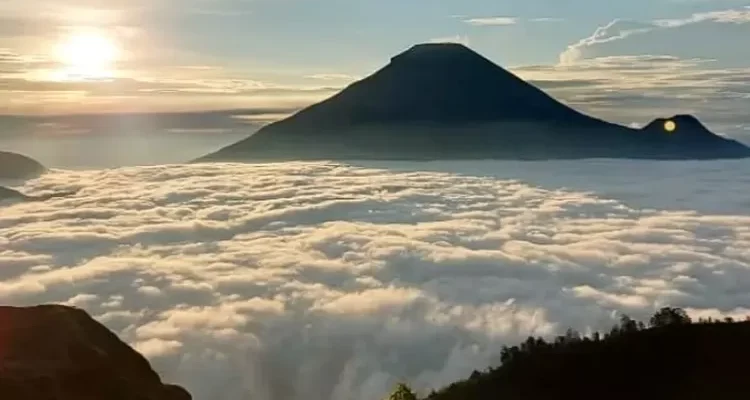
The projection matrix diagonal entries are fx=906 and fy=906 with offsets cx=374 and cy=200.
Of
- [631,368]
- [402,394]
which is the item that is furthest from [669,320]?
[402,394]

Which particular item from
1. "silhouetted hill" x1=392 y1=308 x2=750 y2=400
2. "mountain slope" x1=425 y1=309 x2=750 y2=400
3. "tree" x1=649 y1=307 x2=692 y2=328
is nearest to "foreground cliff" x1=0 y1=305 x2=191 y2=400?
"silhouetted hill" x1=392 y1=308 x2=750 y2=400

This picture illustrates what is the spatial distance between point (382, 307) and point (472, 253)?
2487 centimetres

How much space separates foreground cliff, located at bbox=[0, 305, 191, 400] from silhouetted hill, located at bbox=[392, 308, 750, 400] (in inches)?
632

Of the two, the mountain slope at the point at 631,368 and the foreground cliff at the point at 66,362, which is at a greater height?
the mountain slope at the point at 631,368

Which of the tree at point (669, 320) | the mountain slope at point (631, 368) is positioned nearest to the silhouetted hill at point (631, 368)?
the mountain slope at point (631, 368)

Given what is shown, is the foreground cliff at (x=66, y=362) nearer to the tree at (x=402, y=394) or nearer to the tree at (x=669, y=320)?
the tree at (x=402, y=394)

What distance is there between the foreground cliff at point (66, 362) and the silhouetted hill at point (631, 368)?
1606cm

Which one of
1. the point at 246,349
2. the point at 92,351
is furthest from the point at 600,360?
the point at 246,349

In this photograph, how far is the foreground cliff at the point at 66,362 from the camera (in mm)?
44875

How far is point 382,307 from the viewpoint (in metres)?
118

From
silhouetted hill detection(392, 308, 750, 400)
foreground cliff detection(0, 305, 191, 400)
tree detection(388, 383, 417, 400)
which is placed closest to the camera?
silhouetted hill detection(392, 308, 750, 400)

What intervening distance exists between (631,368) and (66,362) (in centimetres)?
3021

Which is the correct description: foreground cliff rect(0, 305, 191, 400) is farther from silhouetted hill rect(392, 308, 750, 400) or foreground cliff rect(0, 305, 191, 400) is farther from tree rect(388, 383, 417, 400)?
silhouetted hill rect(392, 308, 750, 400)

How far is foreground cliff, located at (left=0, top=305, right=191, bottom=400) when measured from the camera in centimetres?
4488
